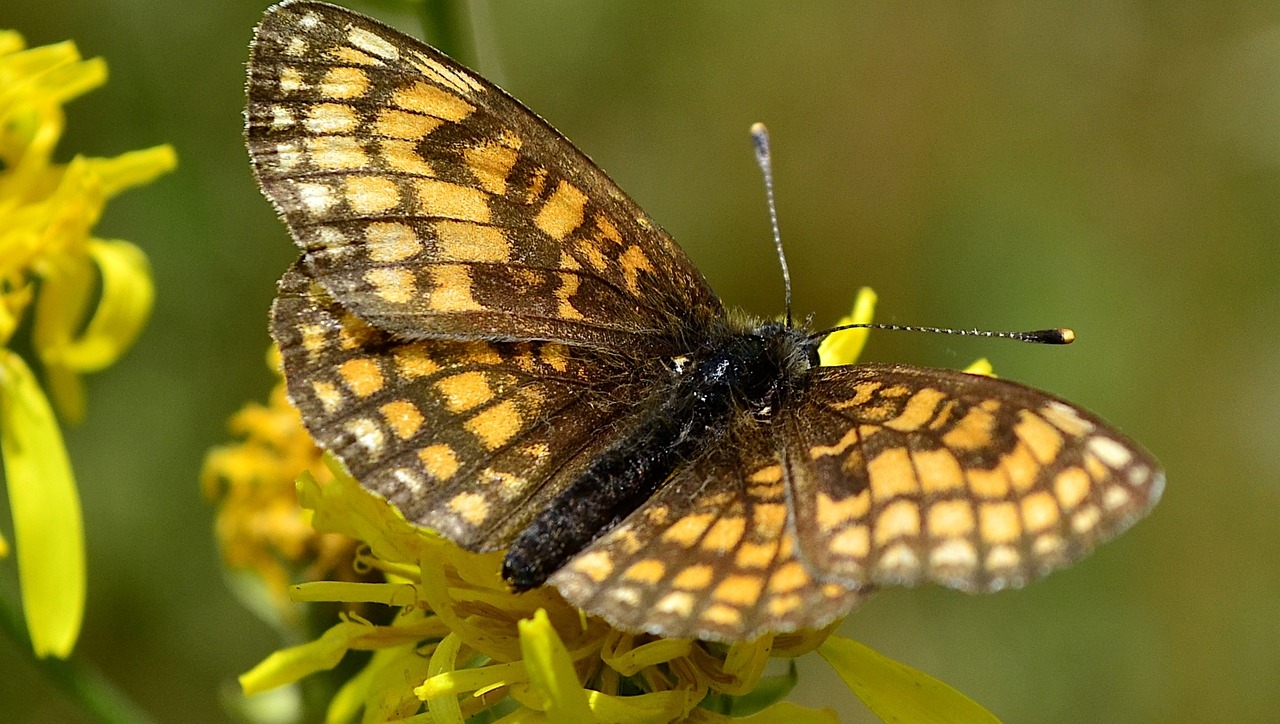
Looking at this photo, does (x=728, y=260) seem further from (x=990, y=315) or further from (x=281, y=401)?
(x=281, y=401)

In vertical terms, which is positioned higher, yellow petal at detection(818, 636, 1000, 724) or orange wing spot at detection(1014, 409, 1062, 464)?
orange wing spot at detection(1014, 409, 1062, 464)

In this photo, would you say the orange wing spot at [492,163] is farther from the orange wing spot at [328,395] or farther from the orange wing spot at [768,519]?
the orange wing spot at [768,519]

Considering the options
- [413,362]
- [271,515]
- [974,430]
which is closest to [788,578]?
[974,430]

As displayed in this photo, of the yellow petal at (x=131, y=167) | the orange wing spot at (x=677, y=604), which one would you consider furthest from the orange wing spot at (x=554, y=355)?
the yellow petal at (x=131, y=167)

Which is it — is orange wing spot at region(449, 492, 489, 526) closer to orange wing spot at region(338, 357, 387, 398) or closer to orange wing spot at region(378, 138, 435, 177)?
orange wing spot at region(338, 357, 387, 398)

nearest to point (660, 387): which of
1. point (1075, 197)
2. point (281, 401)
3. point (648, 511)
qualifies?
point (648, 511)

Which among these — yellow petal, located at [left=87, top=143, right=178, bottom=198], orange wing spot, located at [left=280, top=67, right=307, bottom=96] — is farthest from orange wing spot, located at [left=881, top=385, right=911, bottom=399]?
yellow petal, located at [left=87, top=143, right=178, bottom=198]

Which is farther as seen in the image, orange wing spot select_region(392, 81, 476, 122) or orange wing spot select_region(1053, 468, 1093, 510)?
orange wing spot select_region(392, 81, 476, 122)

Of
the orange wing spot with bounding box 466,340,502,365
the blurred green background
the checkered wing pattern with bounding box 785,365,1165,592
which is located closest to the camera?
the checkered wing pattern with bounding box 785,365,1165,592
